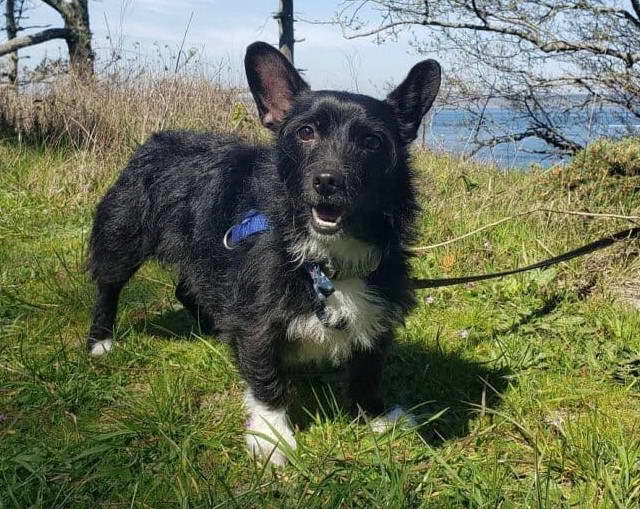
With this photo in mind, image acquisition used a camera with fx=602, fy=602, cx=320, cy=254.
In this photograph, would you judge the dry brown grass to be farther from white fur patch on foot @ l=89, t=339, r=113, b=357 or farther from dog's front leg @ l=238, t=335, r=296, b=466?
dog's front leg @ l=238, t=335, r=296, b=466

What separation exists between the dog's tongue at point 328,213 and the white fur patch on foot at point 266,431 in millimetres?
831

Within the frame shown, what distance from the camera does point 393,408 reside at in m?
2.81

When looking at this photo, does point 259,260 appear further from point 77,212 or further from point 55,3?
point 55,3

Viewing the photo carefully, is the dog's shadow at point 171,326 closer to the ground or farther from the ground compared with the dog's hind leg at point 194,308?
closer to the ground

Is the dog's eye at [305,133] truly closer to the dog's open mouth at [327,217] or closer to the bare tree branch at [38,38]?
the dog's open mouth at [327,217]

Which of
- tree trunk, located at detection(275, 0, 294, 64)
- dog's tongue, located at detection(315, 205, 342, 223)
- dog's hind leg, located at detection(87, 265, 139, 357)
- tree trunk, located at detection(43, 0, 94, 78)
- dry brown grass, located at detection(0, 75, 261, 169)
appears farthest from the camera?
tree trunk, located at detection(43, 0, 94, 78)

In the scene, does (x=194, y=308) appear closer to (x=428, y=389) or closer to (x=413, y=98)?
(x=428, y=389)

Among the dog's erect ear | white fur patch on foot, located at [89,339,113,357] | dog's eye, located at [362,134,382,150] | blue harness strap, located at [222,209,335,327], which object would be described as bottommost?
white fur patch on foot, located at [89,339,113,357]

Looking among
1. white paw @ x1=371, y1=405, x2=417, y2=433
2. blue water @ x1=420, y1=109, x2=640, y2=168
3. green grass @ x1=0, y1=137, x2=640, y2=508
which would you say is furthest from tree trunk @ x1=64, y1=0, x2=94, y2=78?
white paw @ x1=371, y1=405, x2=417, y2=433

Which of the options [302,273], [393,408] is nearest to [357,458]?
[393,408]

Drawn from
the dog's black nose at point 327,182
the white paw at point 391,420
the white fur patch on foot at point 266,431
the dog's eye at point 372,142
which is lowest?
the white paw at point 391,420

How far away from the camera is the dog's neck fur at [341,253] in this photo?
7.87ft

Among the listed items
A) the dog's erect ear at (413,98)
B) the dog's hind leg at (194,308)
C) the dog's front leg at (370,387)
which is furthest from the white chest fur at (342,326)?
the dog's hind leg at (194,308)

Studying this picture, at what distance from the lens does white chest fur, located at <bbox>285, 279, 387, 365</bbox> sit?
2.43 meters
